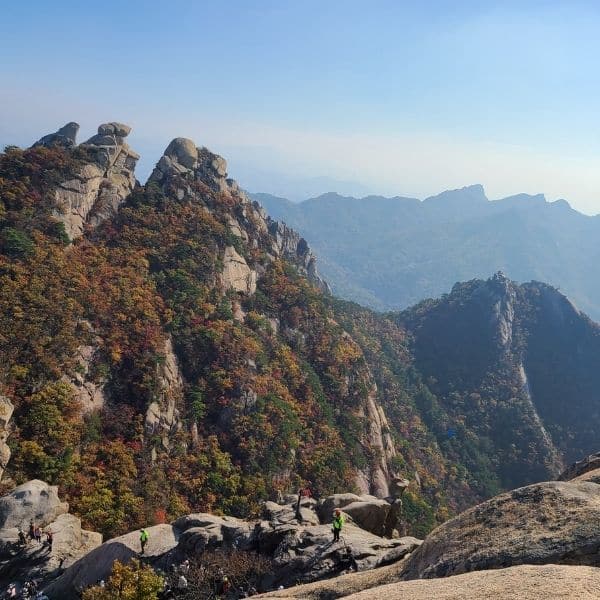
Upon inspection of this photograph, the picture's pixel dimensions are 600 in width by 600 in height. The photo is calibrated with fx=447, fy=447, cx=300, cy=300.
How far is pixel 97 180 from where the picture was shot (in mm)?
63438

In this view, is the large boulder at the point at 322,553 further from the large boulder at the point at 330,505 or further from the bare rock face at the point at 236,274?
the bare rock face at the point at 236,274

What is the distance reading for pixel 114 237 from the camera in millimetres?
59688

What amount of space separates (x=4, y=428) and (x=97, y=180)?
40883 mm

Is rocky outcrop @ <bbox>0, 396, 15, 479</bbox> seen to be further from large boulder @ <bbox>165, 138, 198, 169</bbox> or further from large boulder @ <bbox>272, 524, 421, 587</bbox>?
large boulder @ <bbox>165, 138, 198, 169</bbox>

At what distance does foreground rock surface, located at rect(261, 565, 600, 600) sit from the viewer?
11.7 metres

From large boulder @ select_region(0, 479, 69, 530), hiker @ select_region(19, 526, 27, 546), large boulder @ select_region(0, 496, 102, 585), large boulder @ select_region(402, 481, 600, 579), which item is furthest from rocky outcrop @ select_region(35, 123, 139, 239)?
large boulder @ select_region(402, 481, 600, 579)

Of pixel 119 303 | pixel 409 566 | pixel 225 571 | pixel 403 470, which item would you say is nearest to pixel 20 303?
pixel 119 303

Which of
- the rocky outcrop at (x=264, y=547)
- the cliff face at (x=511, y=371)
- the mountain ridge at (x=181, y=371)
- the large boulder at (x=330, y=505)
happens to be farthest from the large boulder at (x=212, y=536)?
the cliff face at (x=511, y=371)

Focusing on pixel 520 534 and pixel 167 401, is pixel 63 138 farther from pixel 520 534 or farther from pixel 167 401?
pixel 520 534

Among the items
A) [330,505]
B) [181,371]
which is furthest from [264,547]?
[181,371]

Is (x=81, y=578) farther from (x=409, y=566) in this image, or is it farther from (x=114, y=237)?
(x=114, y=237)

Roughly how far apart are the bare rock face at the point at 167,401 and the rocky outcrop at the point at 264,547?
15164mm

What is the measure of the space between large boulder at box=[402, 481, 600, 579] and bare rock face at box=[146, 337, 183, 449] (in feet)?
103

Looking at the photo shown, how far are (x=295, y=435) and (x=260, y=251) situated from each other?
36.6 m
